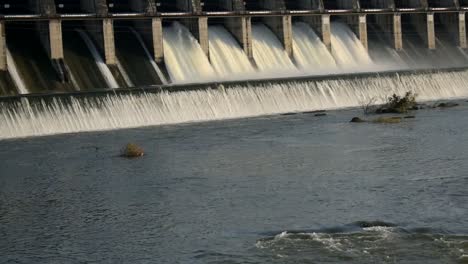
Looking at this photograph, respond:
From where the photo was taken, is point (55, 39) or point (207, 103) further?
point (55, 39)

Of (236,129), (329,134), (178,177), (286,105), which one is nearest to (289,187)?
(178,177)

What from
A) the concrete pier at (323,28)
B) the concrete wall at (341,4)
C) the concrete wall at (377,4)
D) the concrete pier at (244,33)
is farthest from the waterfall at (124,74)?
the concrete wall at (377,4)

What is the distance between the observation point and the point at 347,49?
55.2 m

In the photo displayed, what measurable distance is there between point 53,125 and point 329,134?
10.2 meters

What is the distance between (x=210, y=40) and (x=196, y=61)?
113 inches

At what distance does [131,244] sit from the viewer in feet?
56.5

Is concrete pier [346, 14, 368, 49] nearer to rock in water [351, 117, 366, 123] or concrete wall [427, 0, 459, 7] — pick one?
concrete wall [427, 0, 459, 7]

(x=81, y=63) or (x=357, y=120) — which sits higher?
(x=81, y=63)

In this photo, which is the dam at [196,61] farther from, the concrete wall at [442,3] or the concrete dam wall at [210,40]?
the concrete wall at [442,3]

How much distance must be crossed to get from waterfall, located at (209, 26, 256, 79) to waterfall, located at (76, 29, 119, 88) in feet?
22.0

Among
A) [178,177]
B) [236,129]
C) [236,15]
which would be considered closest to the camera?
[178,177]

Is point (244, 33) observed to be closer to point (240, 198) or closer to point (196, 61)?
point (196, 61)

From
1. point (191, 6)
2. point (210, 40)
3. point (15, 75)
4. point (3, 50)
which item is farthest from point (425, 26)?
A: point (3, 50)

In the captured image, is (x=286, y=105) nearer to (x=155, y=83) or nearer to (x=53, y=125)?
(x=155, y=83)
